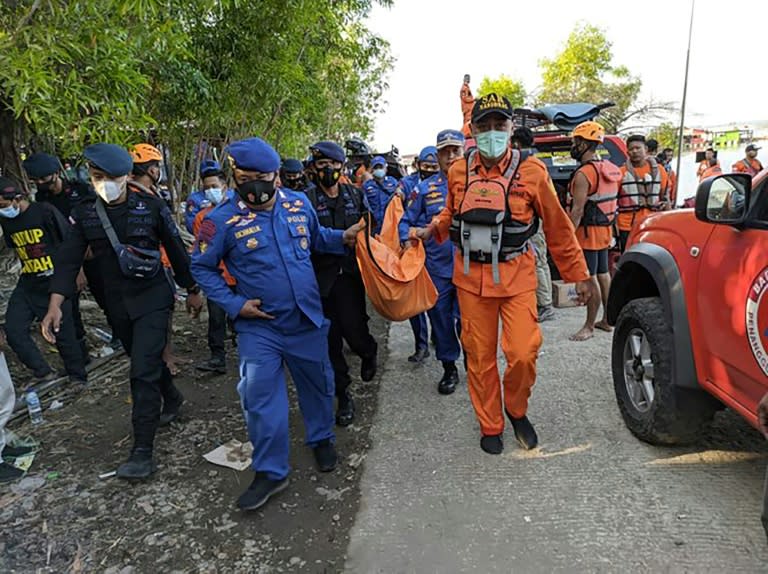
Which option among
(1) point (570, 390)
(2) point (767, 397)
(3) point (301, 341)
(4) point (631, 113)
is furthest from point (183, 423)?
(4) point (631, 113)

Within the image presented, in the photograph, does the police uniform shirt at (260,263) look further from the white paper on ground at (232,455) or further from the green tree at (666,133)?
the green tree at (666,133)

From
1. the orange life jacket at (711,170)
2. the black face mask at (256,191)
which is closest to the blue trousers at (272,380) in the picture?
the black face mask at (256,191)

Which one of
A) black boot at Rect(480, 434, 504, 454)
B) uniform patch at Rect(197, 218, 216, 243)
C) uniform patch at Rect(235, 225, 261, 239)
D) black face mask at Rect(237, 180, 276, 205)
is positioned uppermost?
black face mask at Rect(237, 180, 276, 205)

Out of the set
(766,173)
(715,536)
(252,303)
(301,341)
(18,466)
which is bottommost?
(715,536)

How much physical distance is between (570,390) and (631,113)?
32.2 metres

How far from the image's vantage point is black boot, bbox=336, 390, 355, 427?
3.86 meters

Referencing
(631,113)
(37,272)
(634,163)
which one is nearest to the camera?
(37,272)

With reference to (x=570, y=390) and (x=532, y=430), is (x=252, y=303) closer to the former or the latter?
(x=532, y=430)

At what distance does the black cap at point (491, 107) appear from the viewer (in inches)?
120

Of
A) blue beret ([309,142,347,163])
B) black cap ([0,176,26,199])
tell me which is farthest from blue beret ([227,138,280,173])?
black cap ([0,176,26,199])

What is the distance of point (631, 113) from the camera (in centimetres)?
3142

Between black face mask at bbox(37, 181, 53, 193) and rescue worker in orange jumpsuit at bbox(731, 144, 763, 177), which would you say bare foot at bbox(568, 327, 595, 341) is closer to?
black face mask at bbox(37, 181, 53, 193)

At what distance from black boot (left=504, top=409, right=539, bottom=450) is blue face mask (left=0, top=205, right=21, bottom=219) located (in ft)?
13.8

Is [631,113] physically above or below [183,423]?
above
